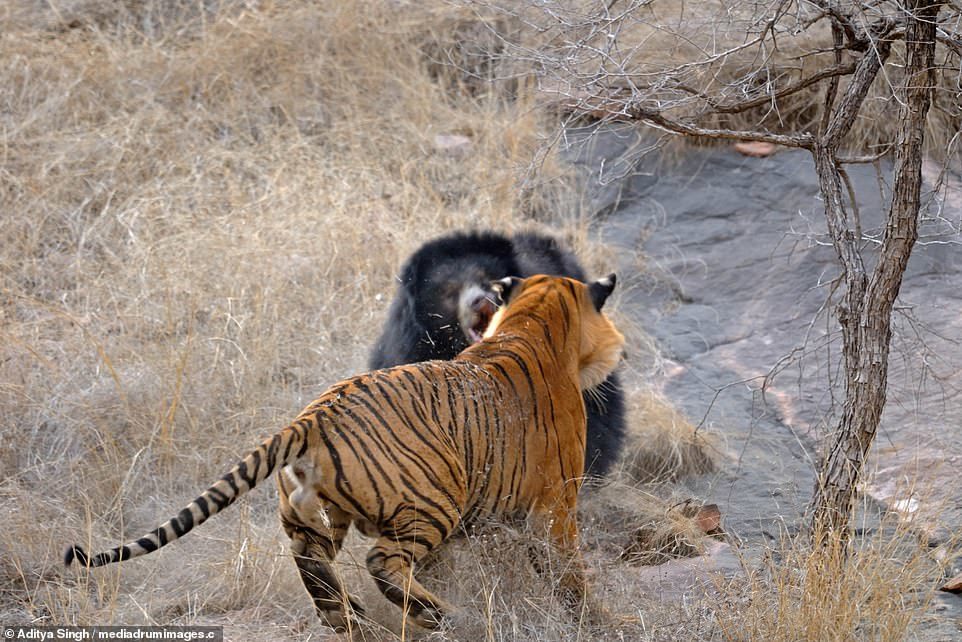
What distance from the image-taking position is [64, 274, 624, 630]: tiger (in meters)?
3.44

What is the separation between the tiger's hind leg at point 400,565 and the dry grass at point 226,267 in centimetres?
17

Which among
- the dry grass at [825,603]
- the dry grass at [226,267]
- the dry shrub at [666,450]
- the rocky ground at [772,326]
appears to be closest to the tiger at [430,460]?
the dry grass at [226,267]

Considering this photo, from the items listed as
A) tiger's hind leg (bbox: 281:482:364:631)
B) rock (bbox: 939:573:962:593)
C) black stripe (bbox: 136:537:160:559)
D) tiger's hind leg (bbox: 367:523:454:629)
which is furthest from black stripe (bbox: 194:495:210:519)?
rock (bbox: 939:573:962:593)

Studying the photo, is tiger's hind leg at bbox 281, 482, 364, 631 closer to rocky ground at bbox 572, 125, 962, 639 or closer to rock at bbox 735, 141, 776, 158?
rocky ground at bbox 572, 125, 962, 639

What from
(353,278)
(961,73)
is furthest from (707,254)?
(961,73)

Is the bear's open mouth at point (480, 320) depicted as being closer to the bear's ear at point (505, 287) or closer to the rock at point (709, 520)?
the bear's ear at point (505, 287)

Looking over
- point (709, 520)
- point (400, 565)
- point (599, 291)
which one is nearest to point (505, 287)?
point (599, 291)

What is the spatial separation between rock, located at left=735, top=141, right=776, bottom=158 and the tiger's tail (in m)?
6.09

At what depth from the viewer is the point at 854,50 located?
4297 mm

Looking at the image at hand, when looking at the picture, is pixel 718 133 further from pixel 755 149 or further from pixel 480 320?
pixel 755 149

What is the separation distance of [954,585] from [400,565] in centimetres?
215

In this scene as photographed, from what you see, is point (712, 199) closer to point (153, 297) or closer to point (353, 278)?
point (353, 278)

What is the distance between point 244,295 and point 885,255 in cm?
403

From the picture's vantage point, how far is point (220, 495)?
323cm
